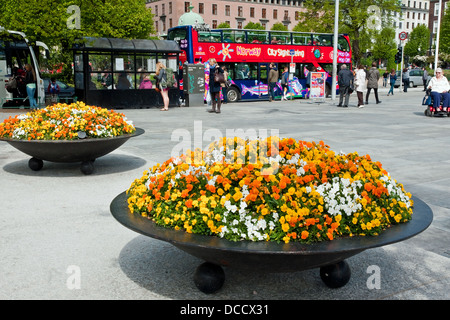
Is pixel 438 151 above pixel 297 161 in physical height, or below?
below

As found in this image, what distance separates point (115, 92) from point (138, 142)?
1066cm

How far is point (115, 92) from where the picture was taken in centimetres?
2141

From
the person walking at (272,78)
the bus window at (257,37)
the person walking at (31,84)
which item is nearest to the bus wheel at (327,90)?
the person walking at (272,78)

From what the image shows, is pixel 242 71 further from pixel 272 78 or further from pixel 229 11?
pixel 229 11

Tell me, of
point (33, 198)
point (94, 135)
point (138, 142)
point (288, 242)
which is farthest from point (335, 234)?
point (138, 142)

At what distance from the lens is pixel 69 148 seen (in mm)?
7469

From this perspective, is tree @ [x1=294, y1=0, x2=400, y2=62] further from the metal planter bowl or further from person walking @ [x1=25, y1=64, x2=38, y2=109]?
the metal planter bowl

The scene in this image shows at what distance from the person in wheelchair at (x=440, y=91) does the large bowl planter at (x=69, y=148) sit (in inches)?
513

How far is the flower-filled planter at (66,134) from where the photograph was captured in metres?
7.44

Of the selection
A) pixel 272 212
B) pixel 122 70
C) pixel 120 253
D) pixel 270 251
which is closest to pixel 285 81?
pixel 122 70

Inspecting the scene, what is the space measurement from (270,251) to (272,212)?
0.36 m

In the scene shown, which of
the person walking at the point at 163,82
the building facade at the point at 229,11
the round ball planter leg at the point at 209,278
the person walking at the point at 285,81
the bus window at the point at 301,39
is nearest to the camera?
the round ball planter leg at the point at 209,278

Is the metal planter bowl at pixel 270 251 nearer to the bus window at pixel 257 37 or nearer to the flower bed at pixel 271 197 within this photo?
the flower bed at pixel 271 197
